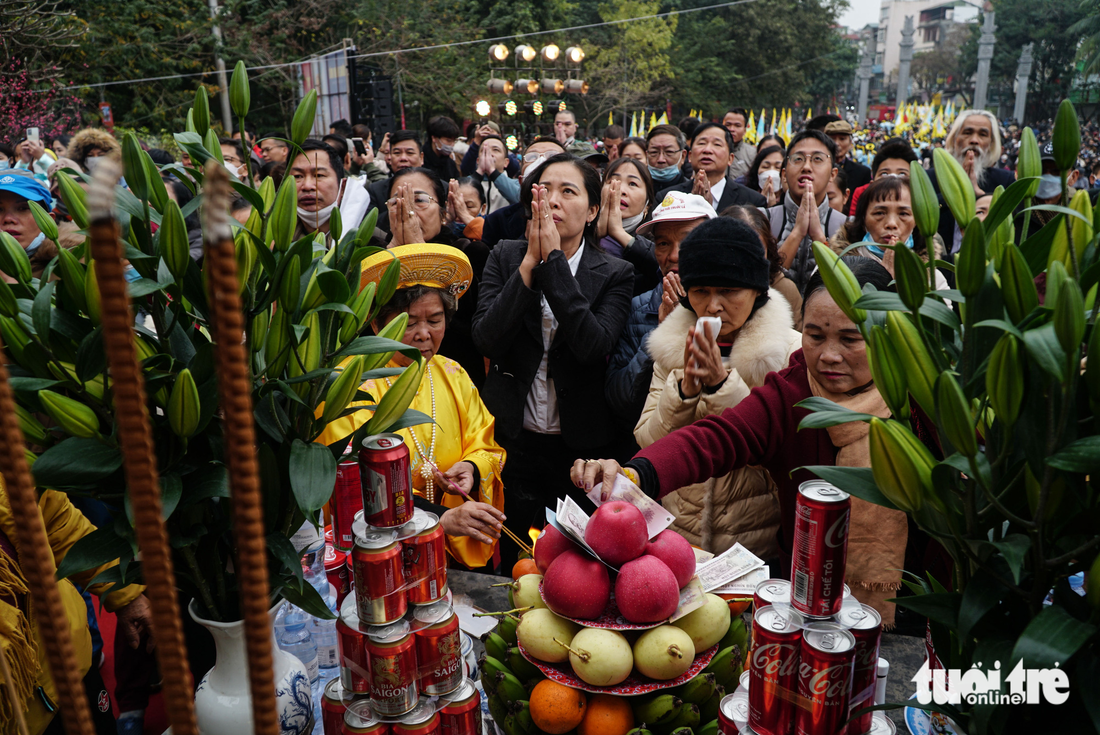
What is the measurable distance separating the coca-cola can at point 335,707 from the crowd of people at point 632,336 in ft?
1.97

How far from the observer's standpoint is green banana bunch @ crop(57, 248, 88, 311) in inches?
39.5

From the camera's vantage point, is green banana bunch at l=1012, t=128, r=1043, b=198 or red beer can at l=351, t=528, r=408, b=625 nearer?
green banana bunch at l=1012, t=128, r=1043, b=198

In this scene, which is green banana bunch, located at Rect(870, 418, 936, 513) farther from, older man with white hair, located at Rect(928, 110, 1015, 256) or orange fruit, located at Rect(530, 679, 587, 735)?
older man with white hair, located at Rect(928, 110, 1015, 256)

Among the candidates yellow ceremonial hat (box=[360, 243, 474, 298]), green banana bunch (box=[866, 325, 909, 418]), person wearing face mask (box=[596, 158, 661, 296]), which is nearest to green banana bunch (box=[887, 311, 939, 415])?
green banana bunch (box=[866, 325, 909, 418])

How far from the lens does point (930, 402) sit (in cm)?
85

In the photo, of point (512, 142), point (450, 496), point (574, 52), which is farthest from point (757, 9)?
point (450, 496)

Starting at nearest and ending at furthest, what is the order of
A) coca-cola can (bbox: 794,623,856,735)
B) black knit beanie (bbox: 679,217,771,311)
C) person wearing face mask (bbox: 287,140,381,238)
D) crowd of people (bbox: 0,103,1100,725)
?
coca-cola can (bbox: 794,623,856,735) → crowd of people (bbox: 0,103,1100,725) → black knit beanie (bbox: 679,217,771,311) → person wearing face mask (bbox: 287,140,381,238)

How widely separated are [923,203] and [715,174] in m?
4.19

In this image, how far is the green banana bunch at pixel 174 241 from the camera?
98 centimetres

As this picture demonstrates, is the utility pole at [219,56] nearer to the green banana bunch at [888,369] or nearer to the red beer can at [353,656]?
the red beer can at [353,656]

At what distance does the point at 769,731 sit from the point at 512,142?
930 cm

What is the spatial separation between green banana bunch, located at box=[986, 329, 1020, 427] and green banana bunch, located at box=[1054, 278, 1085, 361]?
53 millimetres

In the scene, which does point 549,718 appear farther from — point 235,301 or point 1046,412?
point 235,301

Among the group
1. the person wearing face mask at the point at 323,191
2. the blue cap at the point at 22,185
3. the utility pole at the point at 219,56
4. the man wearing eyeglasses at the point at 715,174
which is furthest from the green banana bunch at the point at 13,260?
the utility pole at the point at 219,56
